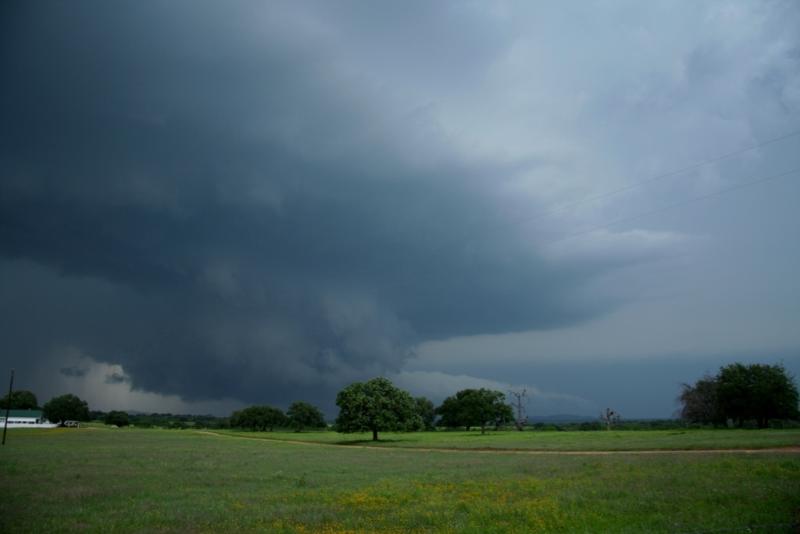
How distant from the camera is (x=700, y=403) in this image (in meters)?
116

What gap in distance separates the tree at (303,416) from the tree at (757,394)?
13248 cm

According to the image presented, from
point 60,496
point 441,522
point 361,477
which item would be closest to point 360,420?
point 361,477

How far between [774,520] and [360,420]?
77.2 meters

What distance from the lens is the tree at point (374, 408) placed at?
295 ft

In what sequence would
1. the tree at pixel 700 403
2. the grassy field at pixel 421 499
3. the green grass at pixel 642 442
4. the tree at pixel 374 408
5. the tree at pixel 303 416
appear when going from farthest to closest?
the tree at pixel 303 416 → the tree at pixel 700 403 → the tree at pixel 374 408 → the green grass at pixel 642 442 → the grassy field at pixel 421 499

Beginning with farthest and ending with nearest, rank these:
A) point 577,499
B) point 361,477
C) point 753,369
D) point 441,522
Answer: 1. point 753,369
2. point 361,477
3. point 577,499
4. point 441,522

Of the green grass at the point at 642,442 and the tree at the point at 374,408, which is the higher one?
the tree at the point at 374,408

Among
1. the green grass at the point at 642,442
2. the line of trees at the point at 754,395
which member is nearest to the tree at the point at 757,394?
the line of trees at the point at 754,395

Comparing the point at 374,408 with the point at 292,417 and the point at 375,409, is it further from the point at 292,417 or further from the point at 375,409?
the point at 292,417

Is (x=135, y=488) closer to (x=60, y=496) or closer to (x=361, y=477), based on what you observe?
(x=60, y=496)

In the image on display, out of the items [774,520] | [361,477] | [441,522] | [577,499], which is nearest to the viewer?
[774,520]

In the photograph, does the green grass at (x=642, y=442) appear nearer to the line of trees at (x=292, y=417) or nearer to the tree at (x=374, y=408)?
the tree at (x=374, y=408)

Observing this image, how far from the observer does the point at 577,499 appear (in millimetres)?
21500

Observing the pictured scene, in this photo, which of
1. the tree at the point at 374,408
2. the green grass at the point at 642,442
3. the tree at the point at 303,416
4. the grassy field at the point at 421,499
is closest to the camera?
the grassy field at the point at 421,499
